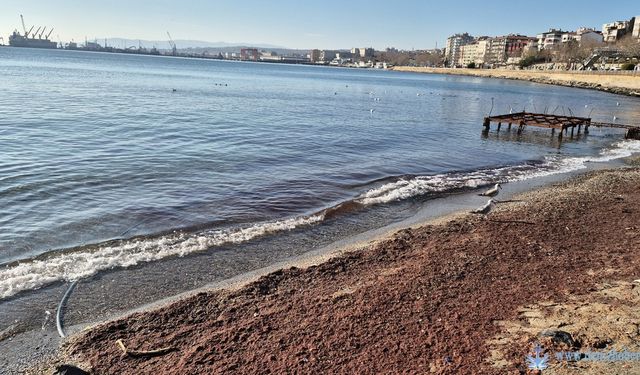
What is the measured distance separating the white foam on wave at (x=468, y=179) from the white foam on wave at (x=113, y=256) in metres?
4.46

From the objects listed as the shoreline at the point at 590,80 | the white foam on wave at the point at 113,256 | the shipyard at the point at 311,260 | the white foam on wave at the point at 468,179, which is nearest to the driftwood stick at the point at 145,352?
the shipyard at the point at 311,260

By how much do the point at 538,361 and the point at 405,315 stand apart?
6.44 ft

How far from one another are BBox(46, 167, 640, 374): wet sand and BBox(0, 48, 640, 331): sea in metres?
1.70

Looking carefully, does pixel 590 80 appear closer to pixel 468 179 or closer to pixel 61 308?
pixel 468 179

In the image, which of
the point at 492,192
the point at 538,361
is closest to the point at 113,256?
the point at 538,361

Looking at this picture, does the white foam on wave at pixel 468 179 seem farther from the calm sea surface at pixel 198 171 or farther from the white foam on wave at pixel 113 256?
the white foam on wave at pixel 113 256

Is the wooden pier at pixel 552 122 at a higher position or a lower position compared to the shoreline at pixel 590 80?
lower

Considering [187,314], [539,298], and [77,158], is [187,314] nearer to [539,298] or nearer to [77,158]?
[539,298]

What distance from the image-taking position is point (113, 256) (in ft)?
35.0

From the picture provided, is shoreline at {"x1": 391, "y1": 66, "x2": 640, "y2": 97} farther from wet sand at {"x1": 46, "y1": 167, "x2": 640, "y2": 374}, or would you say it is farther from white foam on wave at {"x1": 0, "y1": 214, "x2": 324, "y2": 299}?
white foam on wave at {"x1": 0, "y1": 214, "x2": 324, "y2": 299}

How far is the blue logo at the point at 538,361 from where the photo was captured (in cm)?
542

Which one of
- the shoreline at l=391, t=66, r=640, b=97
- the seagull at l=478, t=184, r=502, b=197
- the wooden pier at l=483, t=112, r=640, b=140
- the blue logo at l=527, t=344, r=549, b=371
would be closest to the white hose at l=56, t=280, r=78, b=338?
the blue logo at l=527, t=344, r=549, b=371

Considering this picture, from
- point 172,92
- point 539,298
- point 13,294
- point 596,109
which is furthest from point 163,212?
point 596,109

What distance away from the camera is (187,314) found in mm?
7664
